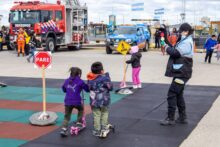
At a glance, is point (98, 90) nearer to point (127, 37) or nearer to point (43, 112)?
point (43, 112)

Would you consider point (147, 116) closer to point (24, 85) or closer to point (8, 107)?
point (8, 107)

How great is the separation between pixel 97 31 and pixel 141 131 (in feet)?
142

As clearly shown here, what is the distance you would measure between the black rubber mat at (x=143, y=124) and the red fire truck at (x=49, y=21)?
18.2m

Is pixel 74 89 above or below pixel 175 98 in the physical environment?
above

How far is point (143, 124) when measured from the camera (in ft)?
28.5

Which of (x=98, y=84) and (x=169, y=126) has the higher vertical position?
(x=98, y=84)

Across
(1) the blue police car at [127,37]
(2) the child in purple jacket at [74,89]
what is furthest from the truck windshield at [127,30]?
(2) the child in purple jacket at [74,89]

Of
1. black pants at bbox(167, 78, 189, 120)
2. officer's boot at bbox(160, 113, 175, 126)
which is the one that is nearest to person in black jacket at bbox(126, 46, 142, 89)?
black pants at bbox(167, 78, 189, 120)

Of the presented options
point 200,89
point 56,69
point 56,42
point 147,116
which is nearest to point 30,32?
point 56,42

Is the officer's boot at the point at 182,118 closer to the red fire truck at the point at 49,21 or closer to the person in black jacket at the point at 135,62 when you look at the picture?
the person in black jacket at the point at 135,62

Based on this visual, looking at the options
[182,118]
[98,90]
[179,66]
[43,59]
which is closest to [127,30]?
[43,59]

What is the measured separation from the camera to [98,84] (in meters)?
7.59

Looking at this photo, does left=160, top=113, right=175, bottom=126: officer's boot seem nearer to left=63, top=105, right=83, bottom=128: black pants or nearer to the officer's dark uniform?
the officer's dark uniform

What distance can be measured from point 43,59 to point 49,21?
22.0 m
